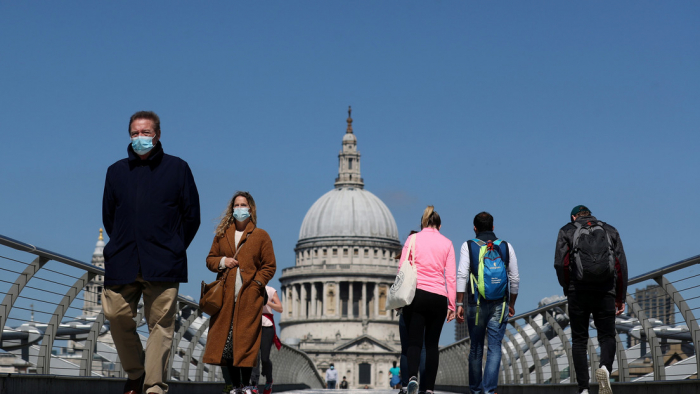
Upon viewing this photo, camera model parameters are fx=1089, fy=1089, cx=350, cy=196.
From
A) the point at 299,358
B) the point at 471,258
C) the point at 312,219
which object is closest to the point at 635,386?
the point at 471,258

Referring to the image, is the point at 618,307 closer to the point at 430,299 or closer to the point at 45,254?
the point at 430,299

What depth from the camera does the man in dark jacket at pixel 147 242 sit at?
25.4ft

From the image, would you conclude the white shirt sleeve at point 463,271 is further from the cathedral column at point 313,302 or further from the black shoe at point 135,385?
the cathedral column at point 313,302

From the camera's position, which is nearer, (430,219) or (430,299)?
(430,299)

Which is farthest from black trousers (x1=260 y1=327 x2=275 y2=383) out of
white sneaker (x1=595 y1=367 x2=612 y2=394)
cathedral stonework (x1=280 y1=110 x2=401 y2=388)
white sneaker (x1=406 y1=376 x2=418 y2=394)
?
cathedral stonework (x1=280 y1=110 x2=401 y2=388)

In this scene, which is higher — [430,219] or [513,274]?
[430,219]

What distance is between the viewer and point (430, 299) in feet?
35.2

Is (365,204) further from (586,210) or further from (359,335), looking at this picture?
(586,210)

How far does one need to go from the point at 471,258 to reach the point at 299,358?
25327mm

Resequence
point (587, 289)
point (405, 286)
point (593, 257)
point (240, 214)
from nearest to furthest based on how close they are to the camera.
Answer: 1. point (240, 214)
2. point (593, 257)
3. point (587, 289)
4. point (405, 286)

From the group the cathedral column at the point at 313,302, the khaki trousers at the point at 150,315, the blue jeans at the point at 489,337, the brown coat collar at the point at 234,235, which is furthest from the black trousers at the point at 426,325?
the cathedral column at the point at 313,302

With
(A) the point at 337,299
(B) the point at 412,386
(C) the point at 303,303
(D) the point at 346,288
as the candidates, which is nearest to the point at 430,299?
(B) the point at 412,386

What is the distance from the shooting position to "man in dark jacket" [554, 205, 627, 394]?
Result: 9.97m

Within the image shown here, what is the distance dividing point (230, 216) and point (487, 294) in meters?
2.81
